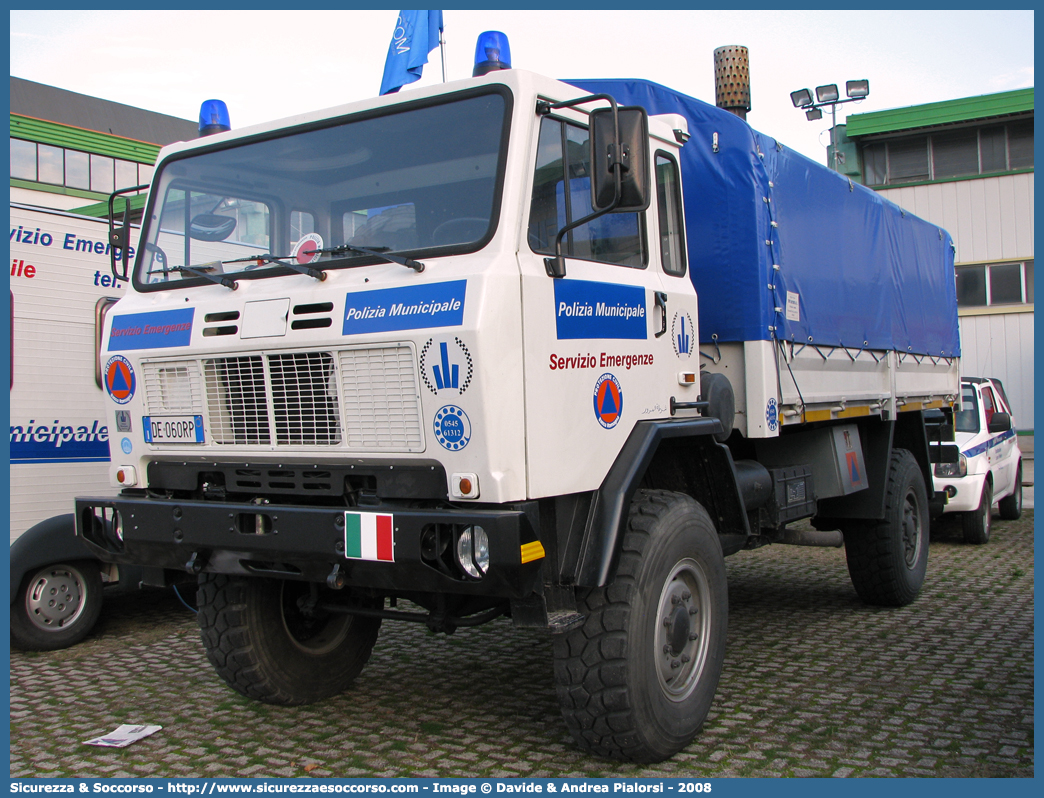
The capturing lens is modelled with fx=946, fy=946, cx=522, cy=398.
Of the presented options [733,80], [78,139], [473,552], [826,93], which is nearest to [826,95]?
[826,93]

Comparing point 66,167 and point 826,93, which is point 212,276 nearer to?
point 826,93

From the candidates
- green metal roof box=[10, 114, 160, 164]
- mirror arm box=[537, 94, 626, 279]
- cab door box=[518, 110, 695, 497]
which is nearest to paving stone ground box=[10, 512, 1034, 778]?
cab door box=[518, 110, 695, 497]

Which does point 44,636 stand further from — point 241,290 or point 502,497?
point 502,497

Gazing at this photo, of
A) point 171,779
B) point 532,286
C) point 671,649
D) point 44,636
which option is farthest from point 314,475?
point 44,636

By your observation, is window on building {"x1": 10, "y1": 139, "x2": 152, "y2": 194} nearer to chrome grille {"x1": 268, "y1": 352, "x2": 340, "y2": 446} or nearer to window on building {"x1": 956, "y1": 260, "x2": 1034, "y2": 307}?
window on building {"x1": 956, "y1": 260, "x2": 1034, "y2": 307}

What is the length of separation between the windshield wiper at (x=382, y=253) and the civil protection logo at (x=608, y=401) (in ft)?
3.11

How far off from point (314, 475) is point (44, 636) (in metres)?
3.51

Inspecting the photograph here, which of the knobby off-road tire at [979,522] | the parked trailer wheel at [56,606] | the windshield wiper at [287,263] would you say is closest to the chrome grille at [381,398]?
the windshield wiper at [287,263]

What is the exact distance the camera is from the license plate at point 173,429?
4.36m

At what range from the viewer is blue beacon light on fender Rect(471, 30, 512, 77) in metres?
4.14

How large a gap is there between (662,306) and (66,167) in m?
29.0

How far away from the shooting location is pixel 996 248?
63.9 feet

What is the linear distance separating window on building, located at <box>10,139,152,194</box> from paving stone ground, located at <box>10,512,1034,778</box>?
24.3m

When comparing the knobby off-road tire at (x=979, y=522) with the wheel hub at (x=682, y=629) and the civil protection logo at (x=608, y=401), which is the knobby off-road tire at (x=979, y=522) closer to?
the wheel hub at (x=682, y=629)
